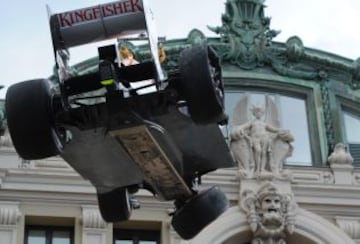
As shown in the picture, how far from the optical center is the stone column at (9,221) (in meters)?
16.1

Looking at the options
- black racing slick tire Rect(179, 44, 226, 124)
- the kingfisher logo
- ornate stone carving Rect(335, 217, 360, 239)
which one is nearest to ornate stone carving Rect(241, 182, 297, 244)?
ornate stone carving Rect(335, 217, 360, 239)

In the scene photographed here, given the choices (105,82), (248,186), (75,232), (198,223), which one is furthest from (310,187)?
(105,82)

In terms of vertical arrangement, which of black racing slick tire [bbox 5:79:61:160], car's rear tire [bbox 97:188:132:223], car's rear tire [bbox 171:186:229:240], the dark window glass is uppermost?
the dark window glass

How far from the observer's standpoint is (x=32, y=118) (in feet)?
22.9

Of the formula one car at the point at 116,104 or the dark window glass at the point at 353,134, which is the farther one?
the dark window glass at the point at 353,134

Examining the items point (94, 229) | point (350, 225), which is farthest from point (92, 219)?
point (350, 225)

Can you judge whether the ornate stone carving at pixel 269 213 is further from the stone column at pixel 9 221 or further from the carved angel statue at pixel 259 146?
the stone column at pixel 9 221

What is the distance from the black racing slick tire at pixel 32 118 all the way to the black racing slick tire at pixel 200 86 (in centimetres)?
97

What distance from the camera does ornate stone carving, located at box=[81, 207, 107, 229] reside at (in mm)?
16438

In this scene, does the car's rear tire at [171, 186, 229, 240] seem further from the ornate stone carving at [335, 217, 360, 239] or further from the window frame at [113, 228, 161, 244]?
the ornate stone carving at [335, 217, 360, 239]

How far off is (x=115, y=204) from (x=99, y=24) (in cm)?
172

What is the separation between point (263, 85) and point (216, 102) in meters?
12.4

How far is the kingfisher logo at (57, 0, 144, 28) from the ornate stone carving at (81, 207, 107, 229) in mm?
9587

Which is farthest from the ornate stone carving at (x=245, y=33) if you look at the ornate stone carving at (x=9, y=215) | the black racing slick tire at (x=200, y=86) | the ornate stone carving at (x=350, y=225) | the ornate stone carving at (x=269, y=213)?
the black racing slick tire at (x=200, y=86)
